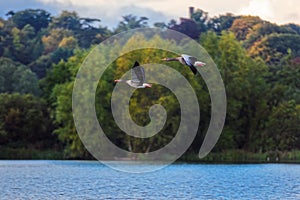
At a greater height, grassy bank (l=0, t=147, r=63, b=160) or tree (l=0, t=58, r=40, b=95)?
tree (l=0, t=58, r=40, b=95)

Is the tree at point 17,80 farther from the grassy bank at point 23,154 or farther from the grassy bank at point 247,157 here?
the grassy bank at point 247,157

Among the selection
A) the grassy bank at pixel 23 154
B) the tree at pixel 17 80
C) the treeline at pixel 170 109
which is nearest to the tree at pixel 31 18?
the tree at pixel 17 80

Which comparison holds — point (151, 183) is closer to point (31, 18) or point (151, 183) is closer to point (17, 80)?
point (17, 80)

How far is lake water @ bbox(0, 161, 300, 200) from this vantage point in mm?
23484

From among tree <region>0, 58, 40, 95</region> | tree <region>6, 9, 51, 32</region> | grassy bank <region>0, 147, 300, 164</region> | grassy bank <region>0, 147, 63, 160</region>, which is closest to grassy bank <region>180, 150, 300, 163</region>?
grassy bank <region>0, 147, 300, 164</region>

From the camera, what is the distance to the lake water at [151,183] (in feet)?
77.0

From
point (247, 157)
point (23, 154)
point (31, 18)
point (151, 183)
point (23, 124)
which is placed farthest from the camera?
point (31, 18)

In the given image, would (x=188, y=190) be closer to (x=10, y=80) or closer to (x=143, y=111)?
(x=143, y=111)

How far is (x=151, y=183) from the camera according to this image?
28547 millimetres

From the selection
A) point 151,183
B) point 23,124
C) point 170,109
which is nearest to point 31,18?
point 23,124

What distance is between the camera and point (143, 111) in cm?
4641

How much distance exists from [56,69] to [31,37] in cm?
2945

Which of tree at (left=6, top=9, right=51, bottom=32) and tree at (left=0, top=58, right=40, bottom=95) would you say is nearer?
tree at (left=0, top=58, right=40, bottom=95)

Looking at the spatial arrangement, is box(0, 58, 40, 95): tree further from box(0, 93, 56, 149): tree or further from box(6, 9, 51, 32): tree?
box(6, 9, 51, 32): tree
